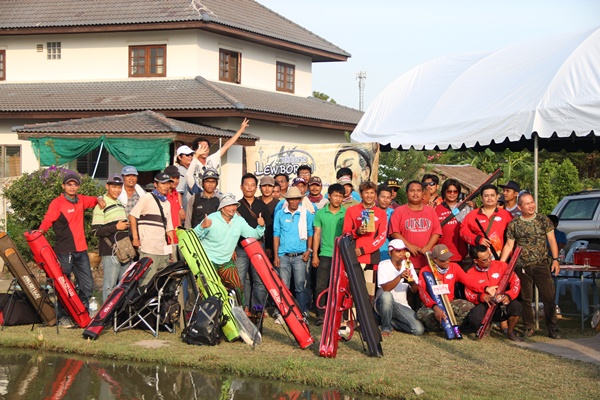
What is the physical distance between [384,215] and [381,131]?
2444 mm

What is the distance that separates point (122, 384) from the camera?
26.3ft

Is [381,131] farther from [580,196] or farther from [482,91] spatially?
[580,196]

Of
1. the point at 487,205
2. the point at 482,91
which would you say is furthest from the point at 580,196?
the point at 487,205

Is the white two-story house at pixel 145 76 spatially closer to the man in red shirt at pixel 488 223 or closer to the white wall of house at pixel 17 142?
the white wall of house at pixel 17 142

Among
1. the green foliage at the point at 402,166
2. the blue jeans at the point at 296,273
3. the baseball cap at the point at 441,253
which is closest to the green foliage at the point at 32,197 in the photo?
the green foliage at the point at 402,166

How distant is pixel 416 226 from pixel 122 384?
4433 mm

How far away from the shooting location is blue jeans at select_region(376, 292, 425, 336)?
10.4 m

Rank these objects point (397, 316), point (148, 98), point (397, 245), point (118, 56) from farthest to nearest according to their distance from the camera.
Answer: point (118, 56)
point (148, 98)
point (397, 316)
point (397, 245)

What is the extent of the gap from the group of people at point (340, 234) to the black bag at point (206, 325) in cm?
79

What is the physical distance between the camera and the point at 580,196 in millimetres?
17312

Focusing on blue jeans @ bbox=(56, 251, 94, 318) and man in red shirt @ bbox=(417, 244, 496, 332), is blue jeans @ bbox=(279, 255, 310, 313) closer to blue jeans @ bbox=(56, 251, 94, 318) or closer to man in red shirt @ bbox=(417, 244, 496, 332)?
man in red shirt @ bbox=(417, 244, 496, 332)

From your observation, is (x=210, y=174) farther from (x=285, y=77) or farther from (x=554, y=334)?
(x=285, y=77)

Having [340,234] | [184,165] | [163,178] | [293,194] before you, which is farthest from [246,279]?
[163,178]

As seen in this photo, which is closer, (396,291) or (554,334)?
(554,334)
